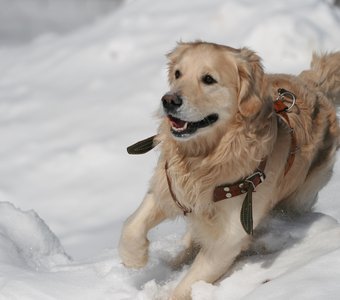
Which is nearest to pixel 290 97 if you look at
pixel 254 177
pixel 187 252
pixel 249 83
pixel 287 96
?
pixel 287 96

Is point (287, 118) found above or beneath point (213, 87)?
beneath

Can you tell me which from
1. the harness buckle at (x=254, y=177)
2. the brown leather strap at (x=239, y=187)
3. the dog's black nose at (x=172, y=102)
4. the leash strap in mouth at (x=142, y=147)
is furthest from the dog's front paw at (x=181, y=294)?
the dog's black nose at (x=172, y=102)

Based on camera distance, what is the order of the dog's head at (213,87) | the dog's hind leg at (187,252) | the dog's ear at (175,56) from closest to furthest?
the dog's head at (213,87)
the dog's ear at (175,56)
the dog's hind leg at (187,252)

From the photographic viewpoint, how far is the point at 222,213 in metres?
3.08

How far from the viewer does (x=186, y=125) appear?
9.42 ft

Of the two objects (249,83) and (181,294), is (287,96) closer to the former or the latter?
(249,83)

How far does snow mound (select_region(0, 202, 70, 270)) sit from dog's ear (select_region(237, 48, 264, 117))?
5.20ft

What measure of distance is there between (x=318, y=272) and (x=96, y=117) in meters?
4.31

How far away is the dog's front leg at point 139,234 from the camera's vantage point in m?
3.24

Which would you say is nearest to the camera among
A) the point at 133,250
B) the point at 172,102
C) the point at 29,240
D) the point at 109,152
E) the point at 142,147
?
the point at 172,102

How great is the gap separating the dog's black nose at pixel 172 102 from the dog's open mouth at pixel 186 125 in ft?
0.22

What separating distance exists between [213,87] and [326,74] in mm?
1354

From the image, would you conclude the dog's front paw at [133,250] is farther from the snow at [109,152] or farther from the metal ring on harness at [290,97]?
the metal ring on harness at [290,97]

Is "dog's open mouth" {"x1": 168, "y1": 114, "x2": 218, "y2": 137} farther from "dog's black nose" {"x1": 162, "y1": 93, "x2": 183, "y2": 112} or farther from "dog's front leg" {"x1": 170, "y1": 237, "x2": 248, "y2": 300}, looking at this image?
"dog's front leg" {"x1": 170, "y1": 237, "x2": 248, "y2": 300}
